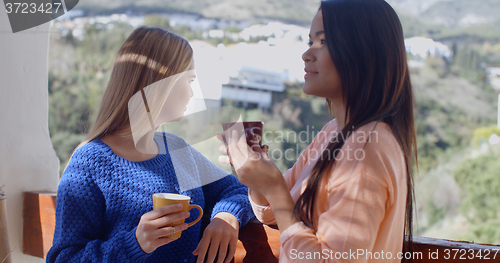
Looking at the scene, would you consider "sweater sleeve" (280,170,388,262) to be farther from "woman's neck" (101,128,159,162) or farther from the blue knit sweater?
"woman's neck" (101,128,159,162)

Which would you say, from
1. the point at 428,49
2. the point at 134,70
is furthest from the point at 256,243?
the point at 428,49

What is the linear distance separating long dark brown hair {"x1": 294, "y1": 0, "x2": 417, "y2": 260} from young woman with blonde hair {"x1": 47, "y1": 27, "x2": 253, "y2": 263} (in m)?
0.38

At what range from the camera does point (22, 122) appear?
167 cm

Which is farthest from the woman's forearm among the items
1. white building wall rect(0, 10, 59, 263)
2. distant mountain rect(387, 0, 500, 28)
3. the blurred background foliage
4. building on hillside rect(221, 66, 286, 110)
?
distant mountain rect(387, 0, 500, 28)

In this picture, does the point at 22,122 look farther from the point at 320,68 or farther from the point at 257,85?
the point at 257,85

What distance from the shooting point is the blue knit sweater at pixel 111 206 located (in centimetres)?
99

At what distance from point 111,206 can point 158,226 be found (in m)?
0.22

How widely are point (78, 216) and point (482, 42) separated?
17.9m

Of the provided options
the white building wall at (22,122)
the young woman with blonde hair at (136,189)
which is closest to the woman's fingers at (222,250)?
the young woman with blonde hair at (136,189)

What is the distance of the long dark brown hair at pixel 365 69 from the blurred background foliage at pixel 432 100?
10031 mm

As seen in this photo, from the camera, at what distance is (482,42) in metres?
15.4

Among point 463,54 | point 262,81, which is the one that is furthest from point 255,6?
point 463,54

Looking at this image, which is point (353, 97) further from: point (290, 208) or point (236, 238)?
point (236, 238)

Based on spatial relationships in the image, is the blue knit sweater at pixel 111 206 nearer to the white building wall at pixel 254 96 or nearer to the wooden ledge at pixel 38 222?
the wooden ledge at pixel 38 222
